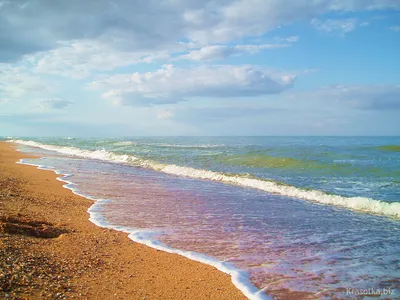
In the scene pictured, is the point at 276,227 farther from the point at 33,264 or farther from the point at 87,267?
the point at 33,264

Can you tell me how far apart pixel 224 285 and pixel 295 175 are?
14729 mm

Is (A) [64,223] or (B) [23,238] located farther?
(A) [64,223]

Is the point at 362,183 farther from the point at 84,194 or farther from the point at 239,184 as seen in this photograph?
the point at 84,194

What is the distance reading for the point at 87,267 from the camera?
4.97 m

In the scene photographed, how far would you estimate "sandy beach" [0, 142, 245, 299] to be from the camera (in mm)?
4125

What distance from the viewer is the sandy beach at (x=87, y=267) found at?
4125 mm

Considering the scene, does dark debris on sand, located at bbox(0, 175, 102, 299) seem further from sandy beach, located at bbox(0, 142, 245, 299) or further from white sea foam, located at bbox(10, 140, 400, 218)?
white sea foam, located at bbox(10, 140, 400, 218)

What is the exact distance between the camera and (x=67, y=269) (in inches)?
187

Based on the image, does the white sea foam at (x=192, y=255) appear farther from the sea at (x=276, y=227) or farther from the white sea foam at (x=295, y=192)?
the white sea foam at (x=295, y=192)

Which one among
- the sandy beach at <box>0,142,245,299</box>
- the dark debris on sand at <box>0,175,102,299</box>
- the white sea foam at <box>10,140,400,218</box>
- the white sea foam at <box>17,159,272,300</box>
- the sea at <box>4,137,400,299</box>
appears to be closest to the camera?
the dark debris on sand at <box>0,175,102,299</box>

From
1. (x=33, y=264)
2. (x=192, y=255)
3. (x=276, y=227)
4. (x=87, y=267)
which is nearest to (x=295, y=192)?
(x=276, y=227)

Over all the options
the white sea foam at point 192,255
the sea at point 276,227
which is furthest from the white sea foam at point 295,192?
the white sea foam at point 192,255

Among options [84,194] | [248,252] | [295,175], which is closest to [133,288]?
[248,252]

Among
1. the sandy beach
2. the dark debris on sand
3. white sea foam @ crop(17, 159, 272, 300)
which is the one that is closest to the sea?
white sea foam @ crop(17, 159, 272, 300)
